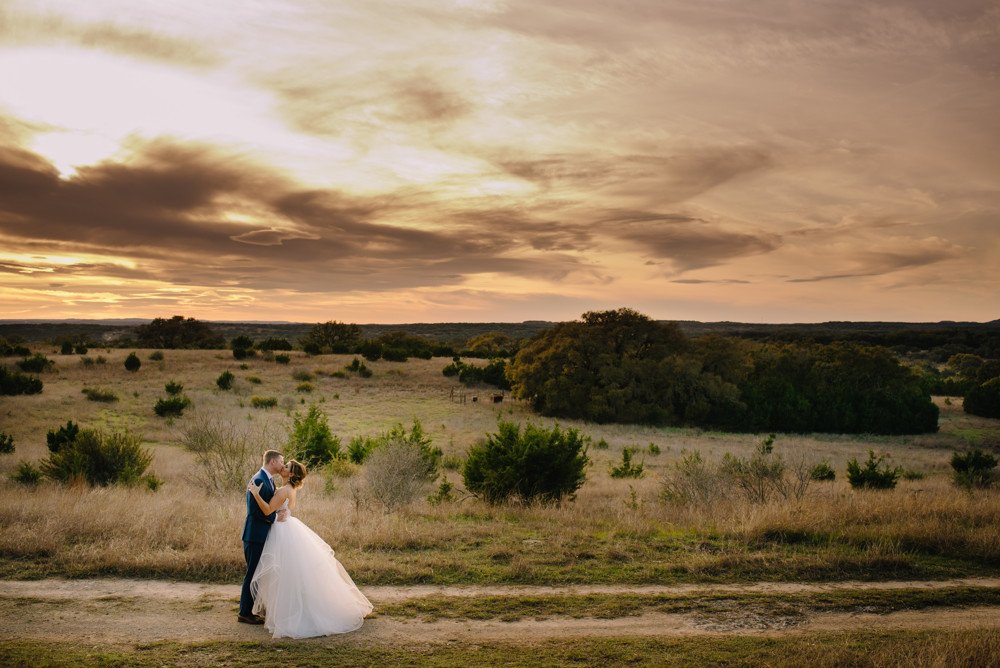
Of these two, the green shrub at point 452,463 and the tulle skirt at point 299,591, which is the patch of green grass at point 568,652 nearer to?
the tulle skirt at point 299,591

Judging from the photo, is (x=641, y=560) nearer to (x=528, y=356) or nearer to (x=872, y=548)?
(x=872, y=548)

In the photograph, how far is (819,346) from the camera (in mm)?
46438

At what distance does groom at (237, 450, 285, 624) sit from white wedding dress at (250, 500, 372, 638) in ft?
0.27

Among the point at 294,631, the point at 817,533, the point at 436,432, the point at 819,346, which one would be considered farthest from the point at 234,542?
the point at 819,346

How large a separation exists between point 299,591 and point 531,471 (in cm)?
825

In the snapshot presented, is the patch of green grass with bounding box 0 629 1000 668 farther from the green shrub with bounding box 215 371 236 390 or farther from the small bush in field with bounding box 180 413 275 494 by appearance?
the green shrub with bounding box 215 371 236 390

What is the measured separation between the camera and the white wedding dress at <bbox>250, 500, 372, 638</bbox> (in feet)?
20.7

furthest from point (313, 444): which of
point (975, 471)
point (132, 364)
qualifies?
point (132, 364)

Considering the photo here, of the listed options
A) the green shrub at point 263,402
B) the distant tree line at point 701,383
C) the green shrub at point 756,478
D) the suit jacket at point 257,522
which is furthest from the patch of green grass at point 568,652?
the distant tree line at point 701,383

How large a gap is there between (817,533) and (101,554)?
1074cm

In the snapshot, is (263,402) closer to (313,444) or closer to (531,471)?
(313,444)

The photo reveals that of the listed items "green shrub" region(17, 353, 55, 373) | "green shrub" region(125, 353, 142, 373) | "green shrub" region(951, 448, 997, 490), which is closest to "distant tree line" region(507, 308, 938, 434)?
"green shrub" region(951, 448, 997, 490)

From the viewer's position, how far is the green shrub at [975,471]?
1758 cm

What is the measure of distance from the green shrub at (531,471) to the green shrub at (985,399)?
133 ft
